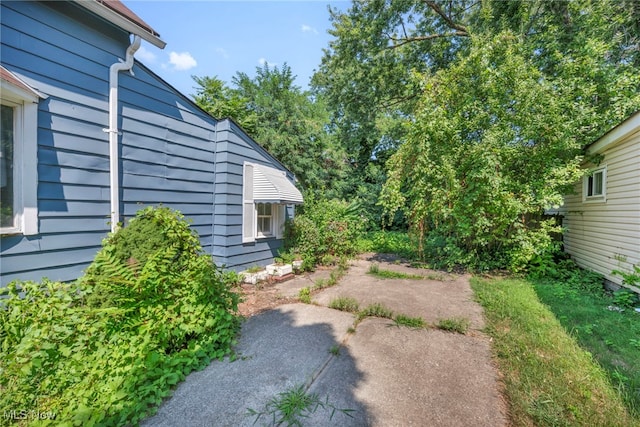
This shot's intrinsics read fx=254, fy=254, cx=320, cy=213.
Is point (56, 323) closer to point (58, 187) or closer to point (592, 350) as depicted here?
point (58, 187)

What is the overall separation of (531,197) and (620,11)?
683 centimetres

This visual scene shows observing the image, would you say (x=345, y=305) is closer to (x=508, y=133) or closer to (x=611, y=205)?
(x=508, y=133)

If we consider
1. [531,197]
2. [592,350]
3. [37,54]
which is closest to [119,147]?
[37,54]

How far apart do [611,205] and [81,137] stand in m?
9.47

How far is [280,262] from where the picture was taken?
647 centimetres

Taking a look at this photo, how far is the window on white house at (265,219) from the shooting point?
6461 millimetres

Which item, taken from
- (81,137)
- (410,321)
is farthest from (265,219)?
(410,321)

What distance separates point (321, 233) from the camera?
7.53 meters

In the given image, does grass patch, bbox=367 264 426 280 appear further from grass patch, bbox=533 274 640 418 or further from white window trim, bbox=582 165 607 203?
white window trim, bbox=582 165 607 203

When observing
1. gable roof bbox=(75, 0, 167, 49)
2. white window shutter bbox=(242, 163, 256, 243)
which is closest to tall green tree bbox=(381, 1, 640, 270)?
white window shutter bbox=(242, 163, 256, 243)

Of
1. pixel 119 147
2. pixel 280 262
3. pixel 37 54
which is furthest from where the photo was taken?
pixel 280 262

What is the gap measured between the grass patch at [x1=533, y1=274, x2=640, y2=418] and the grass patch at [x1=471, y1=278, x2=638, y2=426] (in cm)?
11

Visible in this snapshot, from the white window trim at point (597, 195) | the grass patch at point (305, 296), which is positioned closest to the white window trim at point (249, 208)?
the grass patch at point (305, 296)

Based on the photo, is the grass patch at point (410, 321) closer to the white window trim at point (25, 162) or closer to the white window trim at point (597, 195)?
the white window trim at point (25, 162)
